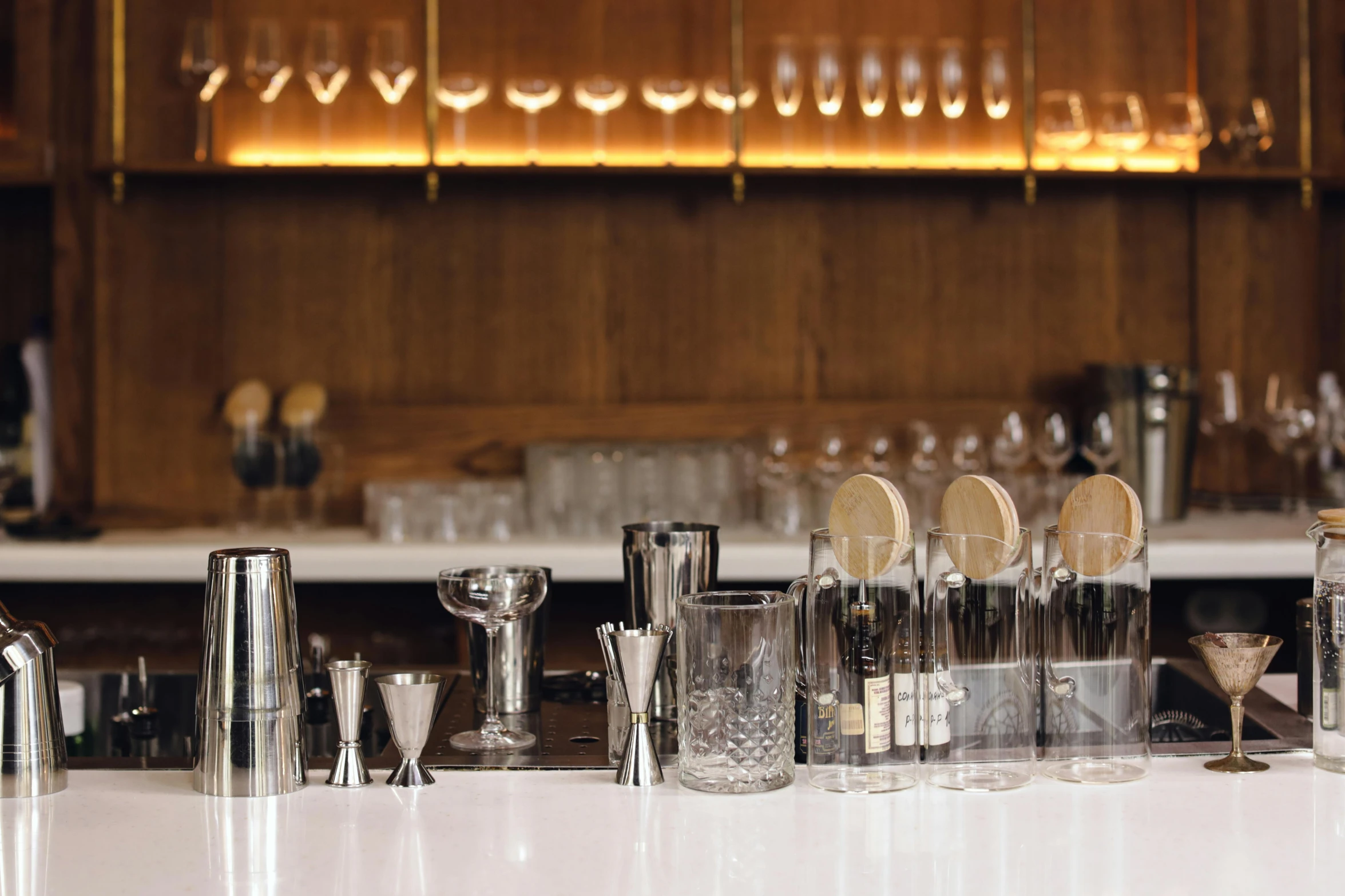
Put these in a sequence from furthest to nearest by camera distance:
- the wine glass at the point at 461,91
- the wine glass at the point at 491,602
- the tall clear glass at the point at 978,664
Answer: the wine glass at the point at 461,91 < the wine glass at the point at 491,602 < the tall clear glass at the point at 978,664

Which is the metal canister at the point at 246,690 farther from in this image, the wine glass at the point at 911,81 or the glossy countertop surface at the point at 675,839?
the wine glass at the point at 911,81

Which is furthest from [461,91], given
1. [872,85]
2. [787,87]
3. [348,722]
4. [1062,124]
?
[348,722]

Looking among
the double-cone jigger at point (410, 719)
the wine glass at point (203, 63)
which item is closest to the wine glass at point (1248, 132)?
the wine glass at point (203, 63)

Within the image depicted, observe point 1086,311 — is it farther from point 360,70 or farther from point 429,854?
point 429,854

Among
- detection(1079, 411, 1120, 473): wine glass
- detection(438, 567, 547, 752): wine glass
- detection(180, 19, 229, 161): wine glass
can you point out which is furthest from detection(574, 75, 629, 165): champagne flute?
detection(438, 567, 547, 752): wine glass

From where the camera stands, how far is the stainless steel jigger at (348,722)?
42.8 inches

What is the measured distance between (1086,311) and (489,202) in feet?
4.36

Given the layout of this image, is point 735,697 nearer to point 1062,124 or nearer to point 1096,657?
point 1096,657

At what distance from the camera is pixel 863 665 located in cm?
105

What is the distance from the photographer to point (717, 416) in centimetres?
296

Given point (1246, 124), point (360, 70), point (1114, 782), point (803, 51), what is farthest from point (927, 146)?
point (1114, 782)

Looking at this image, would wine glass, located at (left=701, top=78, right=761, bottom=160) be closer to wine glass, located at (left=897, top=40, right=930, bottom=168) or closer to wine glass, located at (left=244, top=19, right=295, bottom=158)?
wine glass, located at (left=897, top=40, right=930, bottom=168)

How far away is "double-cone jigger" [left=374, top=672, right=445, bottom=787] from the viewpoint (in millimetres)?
1077

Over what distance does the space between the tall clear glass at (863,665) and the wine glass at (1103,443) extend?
69.2 inches
